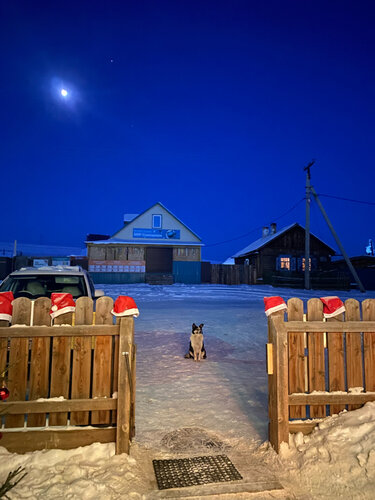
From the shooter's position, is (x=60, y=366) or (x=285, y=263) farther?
(x=285, y=263)

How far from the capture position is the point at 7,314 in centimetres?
306

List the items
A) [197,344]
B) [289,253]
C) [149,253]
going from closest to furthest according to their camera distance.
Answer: [197,344] → [149,253] → [289,253]

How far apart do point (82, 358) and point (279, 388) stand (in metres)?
1.92

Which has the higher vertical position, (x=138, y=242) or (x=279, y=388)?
(x=138, y=242)

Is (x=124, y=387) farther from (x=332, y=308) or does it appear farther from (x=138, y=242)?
(x=138, y=242)

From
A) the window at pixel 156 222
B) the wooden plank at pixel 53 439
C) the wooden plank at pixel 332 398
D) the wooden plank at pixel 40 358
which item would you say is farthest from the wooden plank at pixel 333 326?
the window at pixel 156 222

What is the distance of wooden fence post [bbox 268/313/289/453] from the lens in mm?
3115

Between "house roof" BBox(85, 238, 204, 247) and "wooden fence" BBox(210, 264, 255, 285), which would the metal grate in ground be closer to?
"house roof" BBox(85, 238, 204, 247)

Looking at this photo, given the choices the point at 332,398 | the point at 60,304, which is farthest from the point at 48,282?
the point at 332,398

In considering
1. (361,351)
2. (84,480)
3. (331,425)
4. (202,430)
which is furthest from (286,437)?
(84,480)

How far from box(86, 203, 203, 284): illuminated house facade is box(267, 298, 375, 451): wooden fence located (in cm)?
2526

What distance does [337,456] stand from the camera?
2746mm

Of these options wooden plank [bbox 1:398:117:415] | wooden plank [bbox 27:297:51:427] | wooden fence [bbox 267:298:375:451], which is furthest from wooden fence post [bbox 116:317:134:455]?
wooden fence [bbox 267:298:375:451]

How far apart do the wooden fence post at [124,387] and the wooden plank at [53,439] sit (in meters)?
0.13
